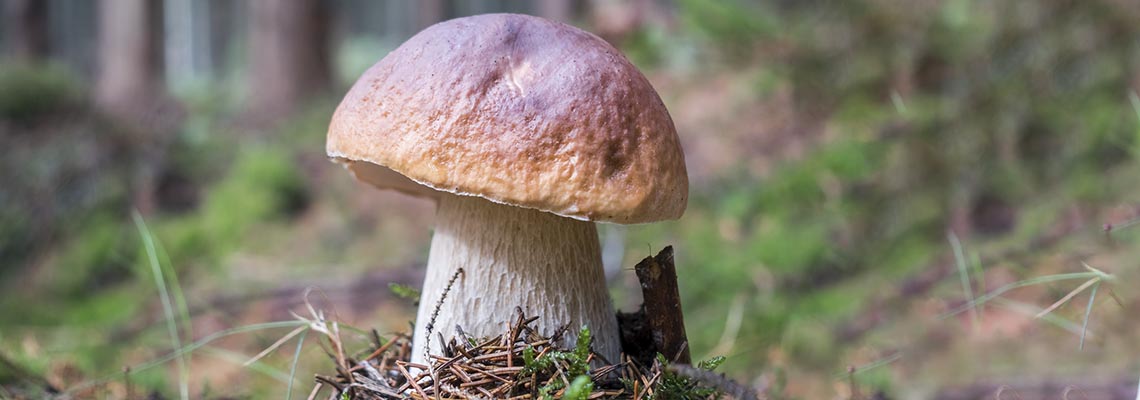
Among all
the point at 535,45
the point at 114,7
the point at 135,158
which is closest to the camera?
the point at 535,45

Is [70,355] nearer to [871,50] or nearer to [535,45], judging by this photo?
[535,45]

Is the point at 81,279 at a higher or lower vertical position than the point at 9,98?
lower

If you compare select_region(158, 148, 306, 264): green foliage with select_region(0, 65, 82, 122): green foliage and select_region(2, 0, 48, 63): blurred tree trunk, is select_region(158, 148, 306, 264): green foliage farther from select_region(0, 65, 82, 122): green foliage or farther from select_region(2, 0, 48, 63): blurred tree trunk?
select_region(2, 0, 48, 63): blurred tree trunk

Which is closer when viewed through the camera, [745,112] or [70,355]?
[70,355]

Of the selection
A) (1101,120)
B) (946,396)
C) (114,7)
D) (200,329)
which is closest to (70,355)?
(200,329)

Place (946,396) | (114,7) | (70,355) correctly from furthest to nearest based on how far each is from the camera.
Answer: (114,7) → (70,355) → (946,396)

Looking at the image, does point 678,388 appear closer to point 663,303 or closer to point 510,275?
point 663,303

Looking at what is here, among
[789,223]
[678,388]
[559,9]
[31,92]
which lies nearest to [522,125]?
[678,388]

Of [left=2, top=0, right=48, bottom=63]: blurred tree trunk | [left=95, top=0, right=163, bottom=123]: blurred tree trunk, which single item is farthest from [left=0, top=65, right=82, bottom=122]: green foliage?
[left=2, top=0, right=48, bottom=63]: blurred tree trunk
